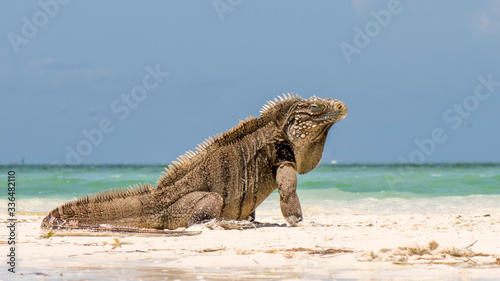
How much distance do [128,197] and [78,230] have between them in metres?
0.77

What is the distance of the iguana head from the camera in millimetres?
7977

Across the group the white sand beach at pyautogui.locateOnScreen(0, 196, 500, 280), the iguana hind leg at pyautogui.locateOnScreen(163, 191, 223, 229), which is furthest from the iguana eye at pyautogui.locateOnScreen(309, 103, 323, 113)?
the iguana hind leg at pyautogui.locateOnScreen(163, 191, 223, 229)

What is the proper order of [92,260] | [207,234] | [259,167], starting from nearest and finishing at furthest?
[92,260] < [207,234] < [259,167]

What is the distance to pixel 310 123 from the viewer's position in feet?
26.3

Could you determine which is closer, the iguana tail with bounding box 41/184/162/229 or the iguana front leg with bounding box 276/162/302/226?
the iguana tail with bounding box 41/184/162/229

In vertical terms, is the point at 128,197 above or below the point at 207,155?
below

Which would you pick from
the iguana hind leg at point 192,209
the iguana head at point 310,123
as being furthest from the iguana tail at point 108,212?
the iguana head at point 310,123

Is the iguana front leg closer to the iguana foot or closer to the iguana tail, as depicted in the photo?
the iguana foot

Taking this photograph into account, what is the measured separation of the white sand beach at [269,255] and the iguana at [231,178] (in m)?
0.38

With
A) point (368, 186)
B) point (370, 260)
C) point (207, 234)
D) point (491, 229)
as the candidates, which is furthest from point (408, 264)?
point (368, 186)

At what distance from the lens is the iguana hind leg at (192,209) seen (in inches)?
296

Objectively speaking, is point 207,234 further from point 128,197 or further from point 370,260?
point 370,260

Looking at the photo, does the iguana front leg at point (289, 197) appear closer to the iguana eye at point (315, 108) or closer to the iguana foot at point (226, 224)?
the iguana foot at point (226, 224)

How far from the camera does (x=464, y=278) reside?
439cm
